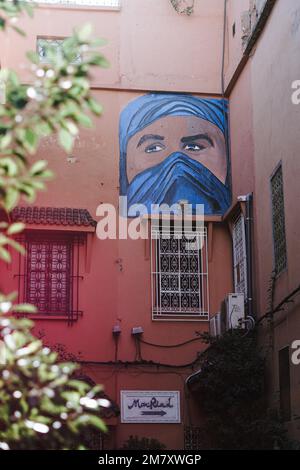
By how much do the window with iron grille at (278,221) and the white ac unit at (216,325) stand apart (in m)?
1.98

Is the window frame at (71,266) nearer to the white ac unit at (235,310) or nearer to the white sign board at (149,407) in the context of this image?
the white sign board at (149,407)

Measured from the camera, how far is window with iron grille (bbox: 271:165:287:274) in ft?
48.1

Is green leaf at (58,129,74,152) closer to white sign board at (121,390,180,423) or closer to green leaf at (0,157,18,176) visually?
green leaf at (0,157,18,176)

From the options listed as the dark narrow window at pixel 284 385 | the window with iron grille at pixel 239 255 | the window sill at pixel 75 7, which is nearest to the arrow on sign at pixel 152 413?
the window with iron grille at pixel 239 255

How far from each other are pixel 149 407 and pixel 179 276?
2.57m

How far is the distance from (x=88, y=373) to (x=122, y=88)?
228 inches

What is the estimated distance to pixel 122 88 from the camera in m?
18.5

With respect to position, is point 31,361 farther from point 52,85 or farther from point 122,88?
point 122,88

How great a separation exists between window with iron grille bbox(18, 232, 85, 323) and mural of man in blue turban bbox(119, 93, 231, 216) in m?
1.55

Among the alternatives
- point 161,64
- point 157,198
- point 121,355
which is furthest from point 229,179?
point 121,355

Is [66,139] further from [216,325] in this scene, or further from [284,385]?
[216,325]

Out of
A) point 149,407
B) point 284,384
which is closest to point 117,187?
point 149,407

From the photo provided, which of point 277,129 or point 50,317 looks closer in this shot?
point 277,129

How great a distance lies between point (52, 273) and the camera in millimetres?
17328
